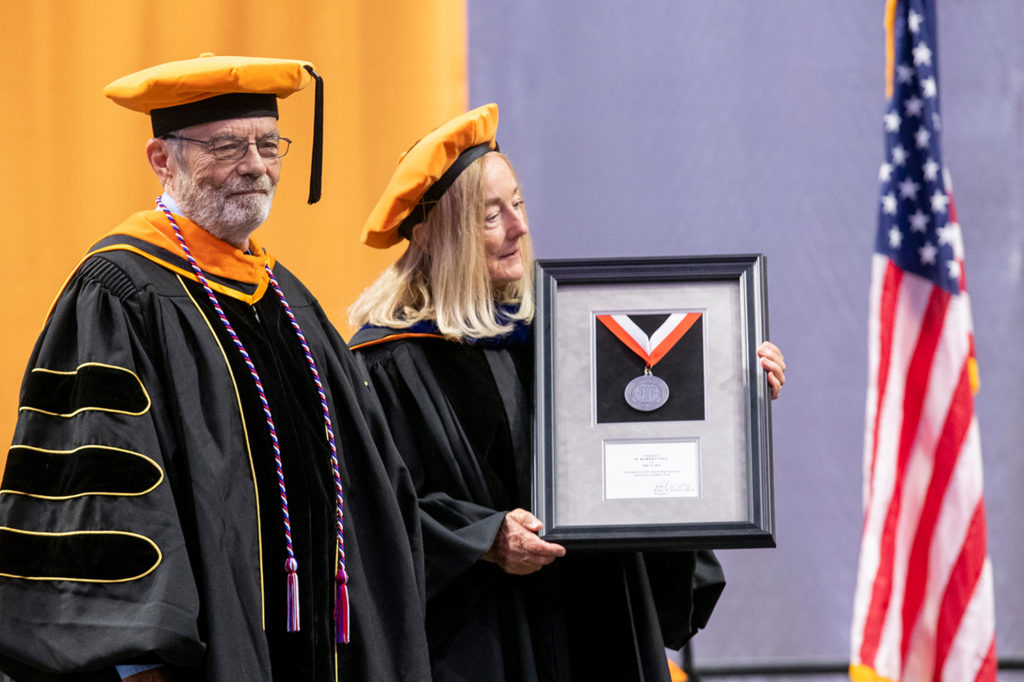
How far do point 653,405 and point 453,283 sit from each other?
0.59 m

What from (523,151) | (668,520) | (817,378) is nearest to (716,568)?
(668,520)

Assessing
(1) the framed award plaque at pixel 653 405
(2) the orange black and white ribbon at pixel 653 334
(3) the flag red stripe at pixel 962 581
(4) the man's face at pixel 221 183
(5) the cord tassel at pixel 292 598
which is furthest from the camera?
(3) the flag red stripe at pixel 962 581

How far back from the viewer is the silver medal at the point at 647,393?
2529 millimetres

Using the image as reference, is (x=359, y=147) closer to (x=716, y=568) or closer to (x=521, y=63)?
(x=521, y=63)

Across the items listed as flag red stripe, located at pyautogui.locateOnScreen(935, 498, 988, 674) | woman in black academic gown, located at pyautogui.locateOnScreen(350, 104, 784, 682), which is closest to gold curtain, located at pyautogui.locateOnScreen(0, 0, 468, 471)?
woman in black academic gown, located at pyautogui.locateOnScreen(350, 104, 784, 682)

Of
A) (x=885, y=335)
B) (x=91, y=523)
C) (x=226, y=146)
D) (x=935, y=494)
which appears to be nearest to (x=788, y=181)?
(x=885, y=335)

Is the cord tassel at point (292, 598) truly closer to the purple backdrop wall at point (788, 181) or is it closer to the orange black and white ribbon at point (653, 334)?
the orange black and white ribbon at point (653, 334)

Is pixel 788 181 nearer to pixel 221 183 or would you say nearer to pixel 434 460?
pixel 434 460

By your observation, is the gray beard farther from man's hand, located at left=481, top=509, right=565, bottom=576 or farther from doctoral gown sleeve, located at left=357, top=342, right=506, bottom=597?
man's hand, located at left=481, top=509, right=565, bottom=576

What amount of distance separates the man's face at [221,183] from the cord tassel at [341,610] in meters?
0.69

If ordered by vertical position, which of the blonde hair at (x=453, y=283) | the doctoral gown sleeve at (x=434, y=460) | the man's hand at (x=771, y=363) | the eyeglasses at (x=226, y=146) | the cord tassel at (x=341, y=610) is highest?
the eyeglasses at (x=226, y=146)

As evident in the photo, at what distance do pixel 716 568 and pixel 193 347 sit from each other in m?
1.40

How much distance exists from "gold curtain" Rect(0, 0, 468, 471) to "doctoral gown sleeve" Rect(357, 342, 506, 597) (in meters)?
1.07

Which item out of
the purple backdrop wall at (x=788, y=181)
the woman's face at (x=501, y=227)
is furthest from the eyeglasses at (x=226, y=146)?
the purple backdrop wall at (x=788, y=181)
